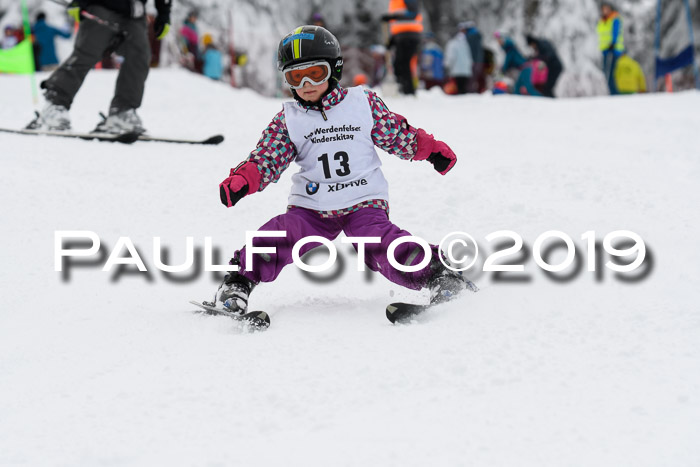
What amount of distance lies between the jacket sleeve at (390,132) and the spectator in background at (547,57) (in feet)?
30.3

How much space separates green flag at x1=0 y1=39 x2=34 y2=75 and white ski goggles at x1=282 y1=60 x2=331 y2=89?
4914mm

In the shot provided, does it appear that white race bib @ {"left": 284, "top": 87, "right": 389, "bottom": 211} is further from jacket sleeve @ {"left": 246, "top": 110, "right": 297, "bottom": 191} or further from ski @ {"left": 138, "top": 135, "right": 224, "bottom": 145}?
ski @ {"left": 138, "top": 135, "right": 224, "bottom": 145}

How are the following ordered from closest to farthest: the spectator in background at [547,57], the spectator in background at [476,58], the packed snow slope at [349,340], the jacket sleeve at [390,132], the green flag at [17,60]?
the packed snow slope at [349,340]
the jacket sleeve at [390,132]
the green flag at [17,60]
the spectator in background at [547,57]
the spectator in background at [476,58]

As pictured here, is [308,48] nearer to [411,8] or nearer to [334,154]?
[334,154]

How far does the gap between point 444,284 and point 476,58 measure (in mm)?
11664

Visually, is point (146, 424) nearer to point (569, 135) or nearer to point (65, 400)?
point (65, 400)

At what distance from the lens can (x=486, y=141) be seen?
6.39 m

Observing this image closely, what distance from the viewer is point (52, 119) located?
5.54m

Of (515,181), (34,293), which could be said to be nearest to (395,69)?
(515,181)

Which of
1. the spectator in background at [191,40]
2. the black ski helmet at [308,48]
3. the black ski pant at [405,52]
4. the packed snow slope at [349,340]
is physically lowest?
the packed snow slope at [349,340]

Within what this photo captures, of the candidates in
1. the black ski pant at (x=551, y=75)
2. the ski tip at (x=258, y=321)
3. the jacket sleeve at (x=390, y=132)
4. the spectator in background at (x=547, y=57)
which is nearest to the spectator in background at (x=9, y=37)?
the spectator in background at (x=547, y=57)

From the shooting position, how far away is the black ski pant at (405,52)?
31.6 ft

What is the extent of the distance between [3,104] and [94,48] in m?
2.63

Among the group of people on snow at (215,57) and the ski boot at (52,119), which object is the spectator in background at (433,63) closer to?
the group of people on snow at (215,57)
